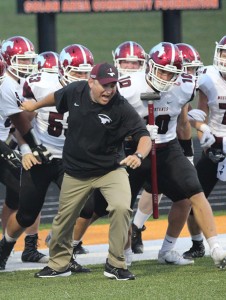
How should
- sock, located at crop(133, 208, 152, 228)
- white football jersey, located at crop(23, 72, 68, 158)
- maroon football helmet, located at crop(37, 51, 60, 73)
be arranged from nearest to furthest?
white football jersey, located at crop(23, 72, 68, 158) → sock, located at crop(133, 208, 152, 228) → maroon football helmet, located at crop(37, 51, 60, 73)

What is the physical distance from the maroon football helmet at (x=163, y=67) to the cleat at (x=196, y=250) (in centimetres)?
140

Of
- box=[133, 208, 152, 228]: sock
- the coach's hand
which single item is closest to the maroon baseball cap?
the coach's hand

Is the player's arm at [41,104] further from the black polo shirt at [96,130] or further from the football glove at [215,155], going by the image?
the football glove at [215,155]

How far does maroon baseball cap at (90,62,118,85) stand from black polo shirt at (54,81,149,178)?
0.17 metres

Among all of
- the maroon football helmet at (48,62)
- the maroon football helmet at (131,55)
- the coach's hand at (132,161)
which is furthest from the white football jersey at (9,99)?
the maroon football helmet at (131,55)

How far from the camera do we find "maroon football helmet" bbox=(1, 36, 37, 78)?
860 cm

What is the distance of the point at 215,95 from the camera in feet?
27.3

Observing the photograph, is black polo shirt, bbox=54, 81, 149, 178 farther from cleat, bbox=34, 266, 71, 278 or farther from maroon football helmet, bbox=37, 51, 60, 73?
maroon football helmet, bbox=37, 51, 60, 73

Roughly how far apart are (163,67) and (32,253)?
1.81 m

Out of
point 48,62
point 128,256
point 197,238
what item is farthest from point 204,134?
point 48,62

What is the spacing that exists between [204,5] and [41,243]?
8.00m

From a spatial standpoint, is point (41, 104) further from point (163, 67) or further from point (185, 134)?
point (185, 134)

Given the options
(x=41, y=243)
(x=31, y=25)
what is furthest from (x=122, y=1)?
(x=31, y=25)

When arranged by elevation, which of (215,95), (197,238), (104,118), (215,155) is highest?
(104,118)
